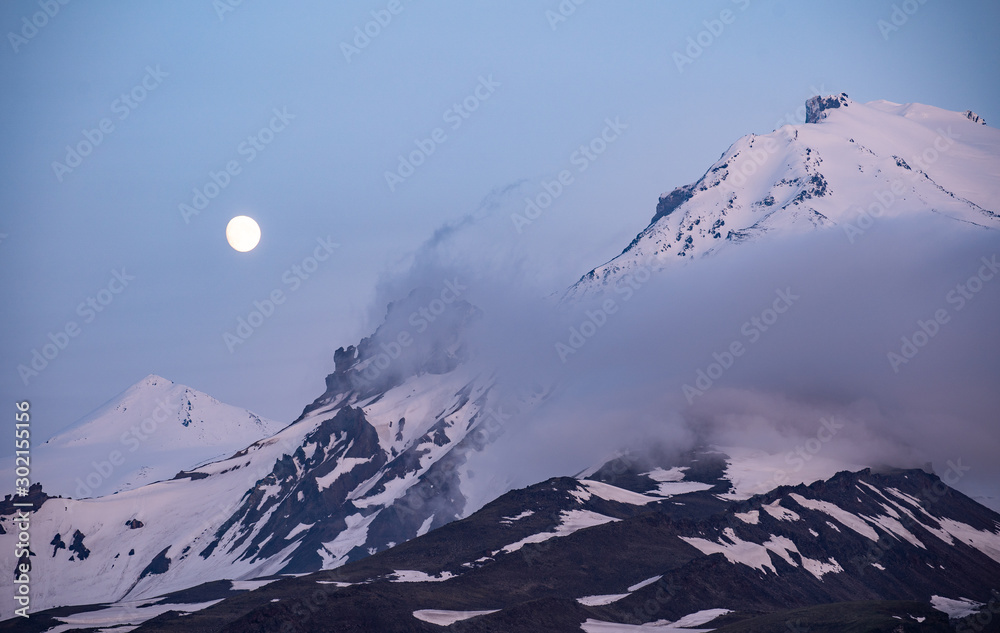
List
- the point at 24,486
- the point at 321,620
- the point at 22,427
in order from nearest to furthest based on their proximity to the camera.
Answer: the point at 22,427 → the point at 24,486 → the point at 321,620

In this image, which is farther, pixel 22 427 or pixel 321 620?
pixel 321 620

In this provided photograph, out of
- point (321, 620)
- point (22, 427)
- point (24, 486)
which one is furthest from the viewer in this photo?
point (321, 620)

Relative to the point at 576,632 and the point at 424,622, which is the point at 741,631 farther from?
the point at 424,622

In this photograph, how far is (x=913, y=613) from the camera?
7062 inches

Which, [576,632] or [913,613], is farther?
[576,632]

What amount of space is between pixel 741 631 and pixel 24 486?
11495cm

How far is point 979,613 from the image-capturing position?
178 m

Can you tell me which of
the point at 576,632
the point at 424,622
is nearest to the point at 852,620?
the point at 576,632

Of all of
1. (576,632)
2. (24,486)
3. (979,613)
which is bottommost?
(979,613)

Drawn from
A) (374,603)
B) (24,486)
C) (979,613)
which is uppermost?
(24,486)

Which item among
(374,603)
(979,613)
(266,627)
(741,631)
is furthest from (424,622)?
(979,613)

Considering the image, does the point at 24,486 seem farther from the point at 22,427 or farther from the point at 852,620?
the point at 852,620

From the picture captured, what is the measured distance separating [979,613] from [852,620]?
1905 centimetres

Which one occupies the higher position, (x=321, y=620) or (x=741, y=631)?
(x=321, y=620)
